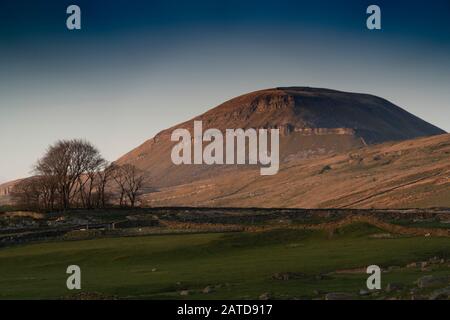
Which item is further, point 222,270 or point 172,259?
point 172,259

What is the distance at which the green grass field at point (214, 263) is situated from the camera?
3719cm

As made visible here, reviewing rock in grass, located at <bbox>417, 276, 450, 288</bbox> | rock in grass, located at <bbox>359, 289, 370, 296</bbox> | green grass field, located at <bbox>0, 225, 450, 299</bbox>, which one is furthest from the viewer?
green grass field, located at <bbox>0, 225, 450, 299</bbox>

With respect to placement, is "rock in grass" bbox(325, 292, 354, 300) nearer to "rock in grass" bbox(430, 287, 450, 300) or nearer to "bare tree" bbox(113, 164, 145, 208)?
"rock in grass" bbox(430, 287, 450, 300)

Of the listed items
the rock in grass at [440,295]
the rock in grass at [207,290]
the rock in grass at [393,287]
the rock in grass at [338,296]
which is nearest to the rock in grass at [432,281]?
the rock in grass at [393,287]

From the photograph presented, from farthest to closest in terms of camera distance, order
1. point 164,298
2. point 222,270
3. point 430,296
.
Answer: point 222,270
point 164,298
point 430,296

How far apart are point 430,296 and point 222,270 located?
57.7 feet

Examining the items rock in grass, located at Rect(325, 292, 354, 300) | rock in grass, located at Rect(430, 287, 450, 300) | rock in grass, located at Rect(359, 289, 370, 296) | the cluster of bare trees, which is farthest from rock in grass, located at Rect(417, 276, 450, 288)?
the cluster of bare trees

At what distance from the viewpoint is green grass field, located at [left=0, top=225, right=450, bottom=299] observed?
3719cm

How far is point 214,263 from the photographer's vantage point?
50.8 meters

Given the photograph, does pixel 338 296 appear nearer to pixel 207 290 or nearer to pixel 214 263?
pixel 207 290

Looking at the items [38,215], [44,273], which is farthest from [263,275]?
[38,215]

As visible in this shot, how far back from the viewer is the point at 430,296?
1160 inches

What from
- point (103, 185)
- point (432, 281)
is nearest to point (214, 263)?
point (432, 281)
